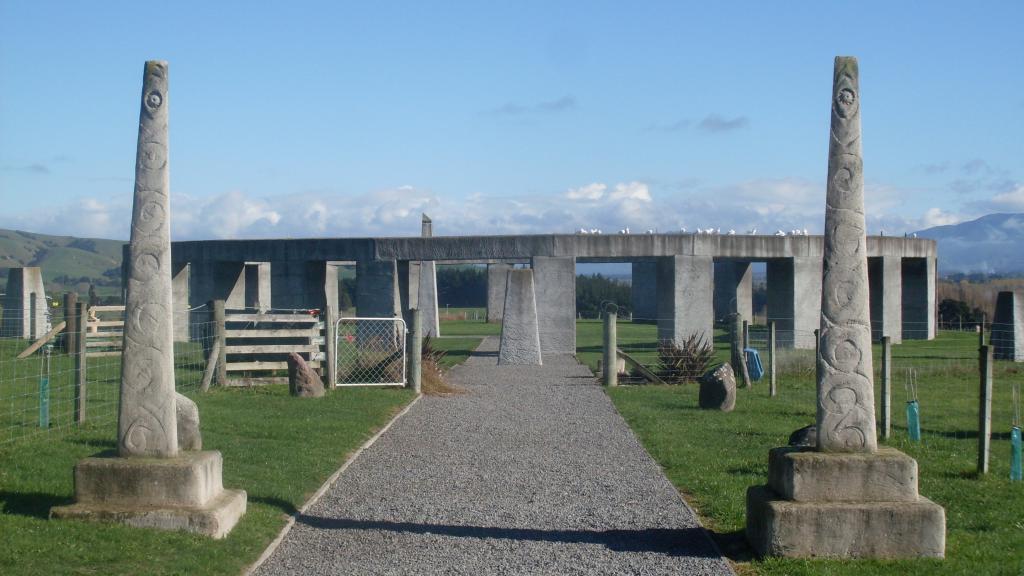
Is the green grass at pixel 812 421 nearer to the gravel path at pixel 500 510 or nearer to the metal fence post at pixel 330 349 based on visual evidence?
the gravel path at pixel 500 510

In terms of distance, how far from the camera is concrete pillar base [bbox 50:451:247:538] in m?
7.64

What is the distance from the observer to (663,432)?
47.4 feet

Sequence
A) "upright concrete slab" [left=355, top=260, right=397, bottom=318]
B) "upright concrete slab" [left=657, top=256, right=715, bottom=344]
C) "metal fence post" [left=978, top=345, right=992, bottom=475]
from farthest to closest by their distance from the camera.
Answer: "upright concrete slab" [left=355, top=260, right=397, bottom=318], "upright concrete slab" [left=657, top=256, right=715, bottom=344], "metal fence post" [left=978, top=345, right=992, bottom=475]

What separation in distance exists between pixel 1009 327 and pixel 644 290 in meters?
24.5

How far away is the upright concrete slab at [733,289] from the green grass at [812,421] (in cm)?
2038

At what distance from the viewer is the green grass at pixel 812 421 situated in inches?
296

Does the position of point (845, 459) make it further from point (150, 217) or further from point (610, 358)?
point (610, 358)

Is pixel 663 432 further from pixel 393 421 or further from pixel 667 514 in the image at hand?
pixel 667 514

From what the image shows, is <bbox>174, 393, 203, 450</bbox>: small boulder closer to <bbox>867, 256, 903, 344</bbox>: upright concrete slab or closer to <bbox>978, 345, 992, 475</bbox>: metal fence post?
<bbox>978, 345, 992, 475</bbox>: metal fence post

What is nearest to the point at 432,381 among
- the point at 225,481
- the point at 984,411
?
the point at 225,481

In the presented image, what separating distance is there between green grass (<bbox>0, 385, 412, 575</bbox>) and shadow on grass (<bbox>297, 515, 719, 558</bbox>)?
0.62m

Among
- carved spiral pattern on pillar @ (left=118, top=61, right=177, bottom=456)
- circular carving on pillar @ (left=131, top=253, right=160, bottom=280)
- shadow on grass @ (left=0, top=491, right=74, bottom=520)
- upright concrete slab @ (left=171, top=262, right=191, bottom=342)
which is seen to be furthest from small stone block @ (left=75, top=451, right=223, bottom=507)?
upright concrete slab @ (left=171, top=262, right=191, bottom=342)

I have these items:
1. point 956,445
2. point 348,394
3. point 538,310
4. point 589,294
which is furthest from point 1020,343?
point 589,294

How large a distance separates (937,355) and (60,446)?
2444 cm
